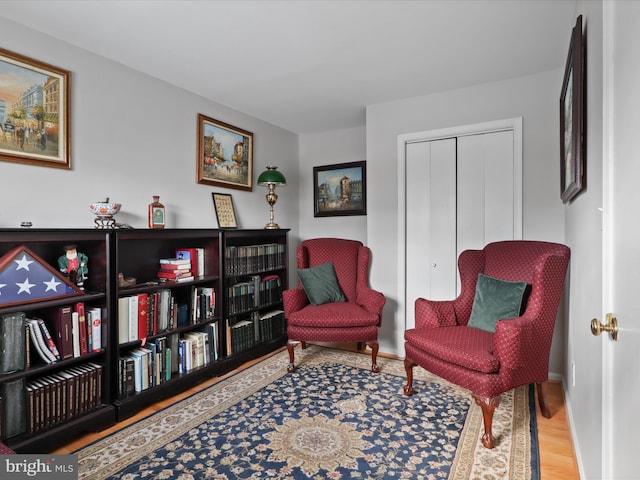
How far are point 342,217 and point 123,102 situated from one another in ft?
8.15

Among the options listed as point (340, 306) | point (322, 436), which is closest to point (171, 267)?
point (340, 306)

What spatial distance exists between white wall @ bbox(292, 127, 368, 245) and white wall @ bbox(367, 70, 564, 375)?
23.5 inches

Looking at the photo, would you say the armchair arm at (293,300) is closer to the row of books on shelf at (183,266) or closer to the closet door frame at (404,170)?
the row of books on shelf at (183,266)

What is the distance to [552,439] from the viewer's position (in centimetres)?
202

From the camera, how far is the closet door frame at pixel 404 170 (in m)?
2.89

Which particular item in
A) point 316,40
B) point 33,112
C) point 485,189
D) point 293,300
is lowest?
point 293,300

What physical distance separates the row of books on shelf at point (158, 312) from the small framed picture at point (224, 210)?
71 centimetres

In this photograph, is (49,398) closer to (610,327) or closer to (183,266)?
(183,266)

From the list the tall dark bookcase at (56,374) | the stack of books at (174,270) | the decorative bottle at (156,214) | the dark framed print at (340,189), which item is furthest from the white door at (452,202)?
the tall dark bookcase at (56,374)

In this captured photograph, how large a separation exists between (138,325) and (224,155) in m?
1.80

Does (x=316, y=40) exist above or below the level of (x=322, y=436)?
above

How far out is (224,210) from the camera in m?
3.46

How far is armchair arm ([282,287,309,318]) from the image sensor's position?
316 cm

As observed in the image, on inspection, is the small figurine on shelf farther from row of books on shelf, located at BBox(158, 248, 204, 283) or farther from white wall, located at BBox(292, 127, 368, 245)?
white wall, located at BBox(292, 127, 368, 245)
